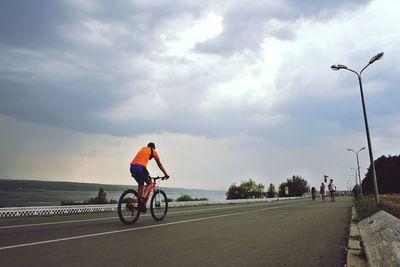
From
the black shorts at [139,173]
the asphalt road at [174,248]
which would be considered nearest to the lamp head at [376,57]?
the asphalt road at [174,248]

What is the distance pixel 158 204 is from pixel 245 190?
120 m

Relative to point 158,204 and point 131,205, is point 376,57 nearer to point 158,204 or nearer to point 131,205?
point 158,204

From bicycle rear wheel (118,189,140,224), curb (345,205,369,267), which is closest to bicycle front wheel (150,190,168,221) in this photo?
bicycle rear wheel (118,189,140,224)

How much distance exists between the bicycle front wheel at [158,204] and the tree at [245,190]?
118 m

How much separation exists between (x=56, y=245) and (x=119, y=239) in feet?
3.92

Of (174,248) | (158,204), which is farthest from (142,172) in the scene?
(174,248)

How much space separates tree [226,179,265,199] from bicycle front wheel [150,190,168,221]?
117636 mm

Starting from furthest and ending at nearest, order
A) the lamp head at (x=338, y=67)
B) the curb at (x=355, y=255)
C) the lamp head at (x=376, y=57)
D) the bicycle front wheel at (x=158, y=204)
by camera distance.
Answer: the lamp head at (x=338, y=67), the lamp head at (x=376, y=57), the bicycle front wheel at (x=158, y=204), the curb at (x=355, y=255)

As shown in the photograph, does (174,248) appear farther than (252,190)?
No

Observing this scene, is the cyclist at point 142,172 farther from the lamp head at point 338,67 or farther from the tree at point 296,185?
the tree at point 296,185

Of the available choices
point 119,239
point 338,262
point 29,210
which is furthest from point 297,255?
point 29,210

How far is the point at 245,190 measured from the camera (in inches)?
5059

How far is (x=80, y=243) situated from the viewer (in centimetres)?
630

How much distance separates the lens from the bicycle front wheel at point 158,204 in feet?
35.1
